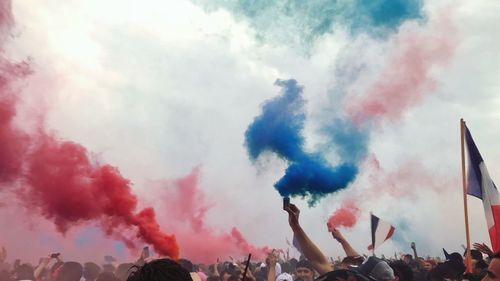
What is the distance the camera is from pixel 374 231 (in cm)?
1453

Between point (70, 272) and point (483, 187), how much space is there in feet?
26.3

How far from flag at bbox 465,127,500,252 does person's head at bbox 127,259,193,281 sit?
6565 mm

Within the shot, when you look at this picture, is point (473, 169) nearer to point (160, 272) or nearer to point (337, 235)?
point (337, 235)

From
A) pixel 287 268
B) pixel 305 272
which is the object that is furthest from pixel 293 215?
pixel 287 268

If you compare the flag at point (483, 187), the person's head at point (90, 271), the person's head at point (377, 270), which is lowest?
the person's head at point (377, 270)

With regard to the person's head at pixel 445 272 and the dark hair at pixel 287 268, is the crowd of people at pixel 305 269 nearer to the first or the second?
the person's head at pixel 445 272

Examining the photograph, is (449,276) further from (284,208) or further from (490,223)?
(284,208)

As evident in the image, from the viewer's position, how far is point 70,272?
338 inches

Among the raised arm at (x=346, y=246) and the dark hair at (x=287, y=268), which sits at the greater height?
the dark hair at (x=287, y=268)

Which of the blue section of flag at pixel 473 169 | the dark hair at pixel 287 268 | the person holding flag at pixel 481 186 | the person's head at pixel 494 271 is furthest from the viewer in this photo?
the dark hair at pixel 287 268

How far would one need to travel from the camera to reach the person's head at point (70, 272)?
8.57 meters

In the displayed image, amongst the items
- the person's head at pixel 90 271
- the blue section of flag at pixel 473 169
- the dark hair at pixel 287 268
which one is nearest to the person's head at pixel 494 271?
the blue section of flag at pixel 473 169

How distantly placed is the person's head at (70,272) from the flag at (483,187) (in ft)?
24.5

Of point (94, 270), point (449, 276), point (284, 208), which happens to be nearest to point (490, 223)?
point (449, 276)
